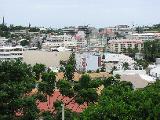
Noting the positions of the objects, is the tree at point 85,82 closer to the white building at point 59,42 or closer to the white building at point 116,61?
the white building at point 116,61

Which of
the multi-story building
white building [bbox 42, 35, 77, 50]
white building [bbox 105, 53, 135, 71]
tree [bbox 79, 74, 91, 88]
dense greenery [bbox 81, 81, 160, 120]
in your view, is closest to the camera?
dense greenery [bbox 81, 81, 160, 120]

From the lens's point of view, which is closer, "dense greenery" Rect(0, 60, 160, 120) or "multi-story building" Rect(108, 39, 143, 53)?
"dense greenery" Rect(0, 60, 160, 120)

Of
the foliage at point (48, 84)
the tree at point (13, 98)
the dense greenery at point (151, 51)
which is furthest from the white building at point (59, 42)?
the tree at point (13, 98)

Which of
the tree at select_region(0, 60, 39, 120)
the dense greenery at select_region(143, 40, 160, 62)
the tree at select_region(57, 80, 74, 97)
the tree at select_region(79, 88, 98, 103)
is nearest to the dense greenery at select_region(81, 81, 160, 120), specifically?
the tree at select_region(0, 60, 39, 120)

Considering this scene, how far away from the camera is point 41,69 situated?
24.4 metres

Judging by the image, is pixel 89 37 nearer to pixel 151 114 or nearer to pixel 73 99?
pixel 73 99

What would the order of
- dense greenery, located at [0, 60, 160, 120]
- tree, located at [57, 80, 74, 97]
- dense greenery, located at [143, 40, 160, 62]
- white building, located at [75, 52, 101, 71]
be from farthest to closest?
dense greenery, located at [143, 40, 160, 62]
white building, located at [75, 52, 101, 71]
tree, located at [57, 80, 74, 97]
dense greenery, located at [0, 60, 160, 120]

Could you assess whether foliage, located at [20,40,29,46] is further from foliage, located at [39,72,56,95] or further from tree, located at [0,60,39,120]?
tree, located at [0,60,39,120]

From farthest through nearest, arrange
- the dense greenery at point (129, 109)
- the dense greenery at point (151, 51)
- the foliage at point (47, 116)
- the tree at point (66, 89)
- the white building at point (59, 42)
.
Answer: the white building at point (59, 42)
the dense greenery at point (151, 51)
the tree at point (66, 89)
the foliage at point (47, 116)
the dense greenery at point (129, 109)

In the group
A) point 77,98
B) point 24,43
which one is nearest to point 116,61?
point 24,43

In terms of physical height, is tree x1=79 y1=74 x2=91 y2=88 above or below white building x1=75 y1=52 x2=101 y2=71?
above

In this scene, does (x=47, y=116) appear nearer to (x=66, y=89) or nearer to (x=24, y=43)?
(x=66, y=89)

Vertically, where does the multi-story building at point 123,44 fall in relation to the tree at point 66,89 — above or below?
below

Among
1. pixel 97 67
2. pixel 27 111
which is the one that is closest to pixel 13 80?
pixel 27 111
